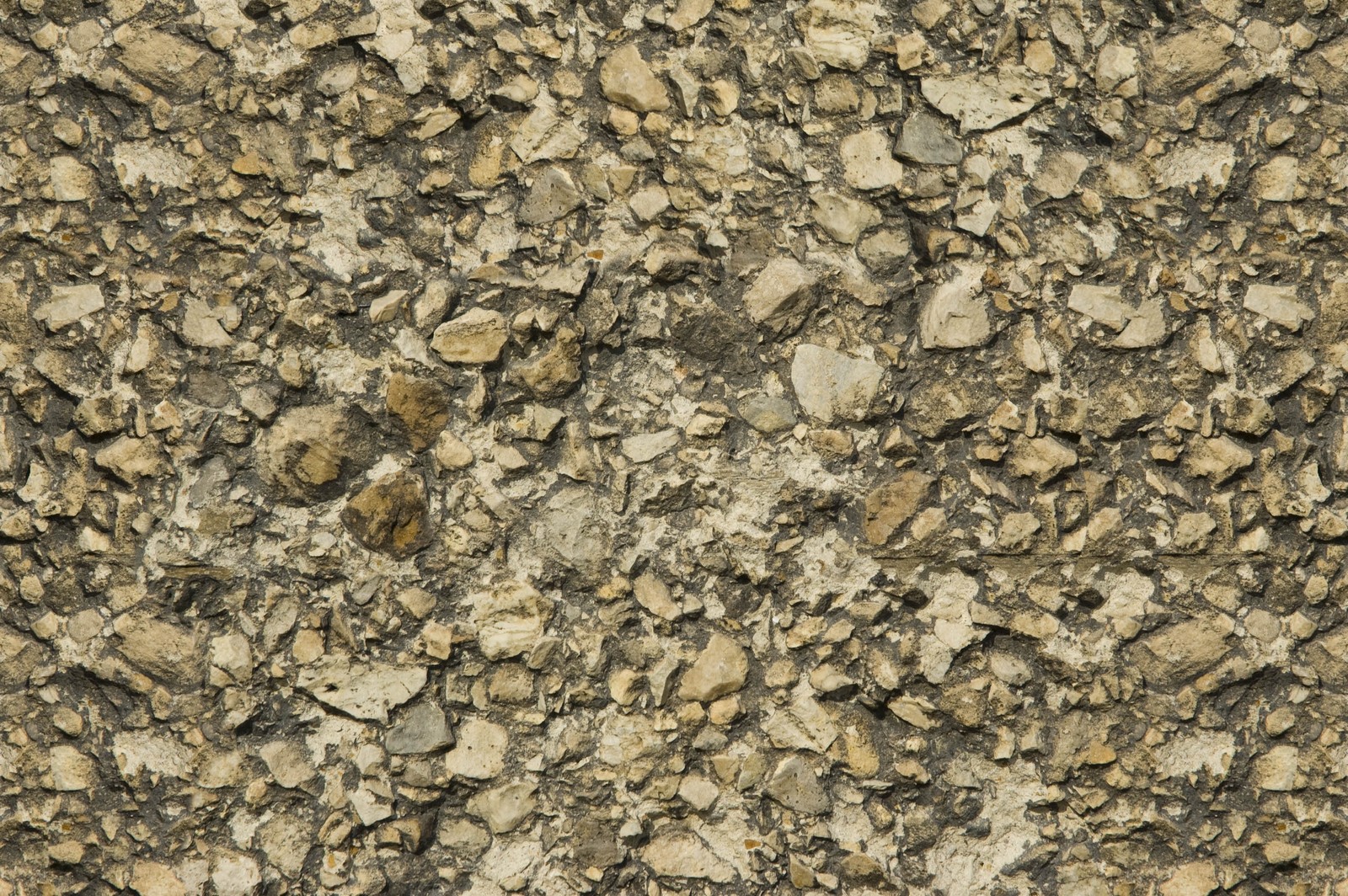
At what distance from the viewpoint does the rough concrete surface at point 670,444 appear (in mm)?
1502

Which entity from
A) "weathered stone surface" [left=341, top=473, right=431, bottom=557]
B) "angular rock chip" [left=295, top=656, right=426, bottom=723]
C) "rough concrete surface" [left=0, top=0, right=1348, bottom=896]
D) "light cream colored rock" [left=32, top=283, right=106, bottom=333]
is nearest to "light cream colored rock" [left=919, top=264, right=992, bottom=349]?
"rough concrete surface" [left=0, top=0, right=1348, bottom=896]

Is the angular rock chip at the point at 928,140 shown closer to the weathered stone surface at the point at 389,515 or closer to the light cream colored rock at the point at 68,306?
the weathered stone surface at the point at 389,515

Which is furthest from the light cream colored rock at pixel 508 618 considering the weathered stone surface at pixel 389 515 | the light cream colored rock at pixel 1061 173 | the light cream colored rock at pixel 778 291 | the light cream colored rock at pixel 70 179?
the light cream colored rock at pixel 1061 173

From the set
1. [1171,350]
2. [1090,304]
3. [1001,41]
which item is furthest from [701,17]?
[1171,350]

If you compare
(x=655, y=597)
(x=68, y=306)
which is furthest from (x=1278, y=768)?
(x=68, y=306)

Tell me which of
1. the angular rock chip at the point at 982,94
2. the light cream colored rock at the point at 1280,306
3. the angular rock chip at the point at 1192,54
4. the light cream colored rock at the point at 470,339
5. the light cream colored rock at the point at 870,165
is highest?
the angular rock chip at the point at 1192,54

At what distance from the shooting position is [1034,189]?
1520 millimetres

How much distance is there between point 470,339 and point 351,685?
443mm

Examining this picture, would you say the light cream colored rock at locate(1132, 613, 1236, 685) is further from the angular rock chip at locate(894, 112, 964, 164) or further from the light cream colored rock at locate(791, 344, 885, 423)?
the angular rock chip at locate(894, 112, 964, 164)

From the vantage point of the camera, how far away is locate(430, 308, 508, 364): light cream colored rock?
4.91ft

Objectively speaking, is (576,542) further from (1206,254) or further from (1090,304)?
(1206,254)

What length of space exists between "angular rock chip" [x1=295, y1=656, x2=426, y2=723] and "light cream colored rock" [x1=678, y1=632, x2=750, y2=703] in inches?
14.1

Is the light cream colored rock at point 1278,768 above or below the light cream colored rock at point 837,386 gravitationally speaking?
below

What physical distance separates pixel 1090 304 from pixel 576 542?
0.69 metres
